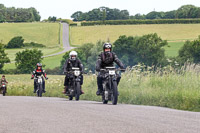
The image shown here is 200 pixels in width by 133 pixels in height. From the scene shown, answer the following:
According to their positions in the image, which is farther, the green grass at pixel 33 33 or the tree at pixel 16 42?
the green grass at pixel 33 33

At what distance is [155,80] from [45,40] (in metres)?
126

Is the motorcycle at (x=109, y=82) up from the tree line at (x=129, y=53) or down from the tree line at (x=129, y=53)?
up

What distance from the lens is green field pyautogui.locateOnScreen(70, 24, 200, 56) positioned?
134913mm

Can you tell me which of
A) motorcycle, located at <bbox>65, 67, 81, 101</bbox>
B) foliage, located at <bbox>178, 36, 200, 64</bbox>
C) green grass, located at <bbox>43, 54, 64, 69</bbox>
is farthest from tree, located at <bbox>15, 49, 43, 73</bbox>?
motorcycle, located at <bbox>65, 67, 81, 101</bbox>

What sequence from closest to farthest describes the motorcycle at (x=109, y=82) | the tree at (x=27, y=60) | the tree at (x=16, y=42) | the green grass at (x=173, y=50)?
the motorcycle at (x=109, y=82)
the tree at (x=27, y=60)
the green grass at (x=173, y=50)
the tree at (x=16, y=42)

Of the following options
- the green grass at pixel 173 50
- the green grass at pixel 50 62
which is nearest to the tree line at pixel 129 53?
the green grass at pixel 50 62

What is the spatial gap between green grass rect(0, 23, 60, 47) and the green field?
5989 mm

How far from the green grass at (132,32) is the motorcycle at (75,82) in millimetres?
115038

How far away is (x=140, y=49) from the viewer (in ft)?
376

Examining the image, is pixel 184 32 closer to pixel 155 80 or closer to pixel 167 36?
pixel 167 36

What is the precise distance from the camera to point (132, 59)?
11638 centimetres

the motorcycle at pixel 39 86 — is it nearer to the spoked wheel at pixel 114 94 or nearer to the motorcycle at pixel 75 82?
the motorcycle at pixel 75 82

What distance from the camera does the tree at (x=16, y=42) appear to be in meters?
136

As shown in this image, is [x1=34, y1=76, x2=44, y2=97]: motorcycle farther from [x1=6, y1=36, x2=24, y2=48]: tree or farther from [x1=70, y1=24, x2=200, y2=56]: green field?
[x1=6, y1=36, x2=24, y2=48]: tree
